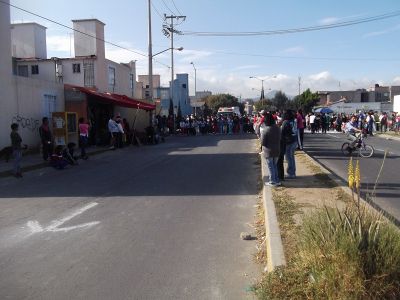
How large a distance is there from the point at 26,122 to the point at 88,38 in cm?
1742

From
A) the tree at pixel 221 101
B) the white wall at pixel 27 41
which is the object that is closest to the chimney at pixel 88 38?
the white wall at pixel 27 41

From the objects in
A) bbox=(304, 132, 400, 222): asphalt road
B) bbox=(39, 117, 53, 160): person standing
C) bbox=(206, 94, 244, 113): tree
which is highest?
bbox=(206, 94, 244, 113): tree

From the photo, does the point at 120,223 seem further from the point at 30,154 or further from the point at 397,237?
the point at 30,154

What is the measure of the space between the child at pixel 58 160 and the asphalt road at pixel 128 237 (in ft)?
8.81

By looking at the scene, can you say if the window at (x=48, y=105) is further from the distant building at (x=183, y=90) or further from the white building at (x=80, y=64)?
the distant building at (x=183, y=90)

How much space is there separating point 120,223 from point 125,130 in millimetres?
19076

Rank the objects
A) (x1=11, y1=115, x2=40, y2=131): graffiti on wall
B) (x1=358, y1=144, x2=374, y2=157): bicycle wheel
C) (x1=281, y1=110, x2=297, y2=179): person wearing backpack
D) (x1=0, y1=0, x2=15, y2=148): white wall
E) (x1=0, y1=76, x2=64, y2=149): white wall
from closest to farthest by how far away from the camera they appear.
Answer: (x1=281, y1=110, x2=297, y2=179): person wearing backpack < (x1=358, y1=144, x2=374, y2=157): bicycle wheel < (x1=0, y1=0, x2=15, y2=148): white wall < (x1=0, y1=76, x2=64, y2=149): white wall < (x1=11, y1=115, x2=40, y2=131): graffiti on wall

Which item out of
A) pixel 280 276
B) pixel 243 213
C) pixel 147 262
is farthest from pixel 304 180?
pixel 280 276

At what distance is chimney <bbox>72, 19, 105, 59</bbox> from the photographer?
35.9 m

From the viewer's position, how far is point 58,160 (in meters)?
16.0

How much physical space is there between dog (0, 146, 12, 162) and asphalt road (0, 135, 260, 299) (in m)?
4.48

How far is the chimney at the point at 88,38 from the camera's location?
35938mm

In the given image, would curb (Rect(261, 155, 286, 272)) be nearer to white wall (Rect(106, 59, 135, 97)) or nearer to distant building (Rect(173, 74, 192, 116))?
white wall (Rect(106, 59, 135, 97))

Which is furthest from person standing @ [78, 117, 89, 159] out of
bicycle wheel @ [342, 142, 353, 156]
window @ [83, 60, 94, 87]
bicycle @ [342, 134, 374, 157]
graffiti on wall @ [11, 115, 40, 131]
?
window @ [83, 60, 94, 87]
